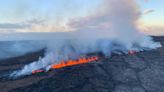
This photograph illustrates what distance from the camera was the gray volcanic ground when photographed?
26.3 metres

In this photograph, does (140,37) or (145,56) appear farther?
(140,37)

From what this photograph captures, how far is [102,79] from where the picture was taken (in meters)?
28.2

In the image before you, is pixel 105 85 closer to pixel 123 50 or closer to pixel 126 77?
pixel 126 77

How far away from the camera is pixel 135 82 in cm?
2756

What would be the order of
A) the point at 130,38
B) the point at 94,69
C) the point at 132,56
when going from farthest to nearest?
the point at 130,38 → the point at 132,56 → the point at 94,69

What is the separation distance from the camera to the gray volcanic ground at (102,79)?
86.3 ft

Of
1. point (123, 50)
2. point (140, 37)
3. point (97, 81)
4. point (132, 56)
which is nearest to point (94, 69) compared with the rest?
point (97, 81)

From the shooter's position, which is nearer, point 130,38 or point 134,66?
point 134,66

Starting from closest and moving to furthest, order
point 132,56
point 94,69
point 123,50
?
1. point 94,69
2. point 132,56
3. point 123,50

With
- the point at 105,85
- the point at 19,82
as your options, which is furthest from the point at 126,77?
the point at 19,82

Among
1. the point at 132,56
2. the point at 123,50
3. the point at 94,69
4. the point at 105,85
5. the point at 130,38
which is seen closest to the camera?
the point at 105,85

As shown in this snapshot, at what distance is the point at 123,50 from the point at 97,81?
17.5 m

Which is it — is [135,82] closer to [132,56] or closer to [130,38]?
[132,56]

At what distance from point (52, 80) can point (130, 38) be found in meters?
26.4
